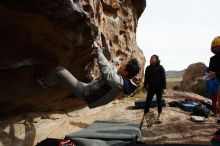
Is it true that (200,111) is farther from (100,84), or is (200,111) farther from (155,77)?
(100,84)

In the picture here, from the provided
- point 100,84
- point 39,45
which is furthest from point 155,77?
point 39,45

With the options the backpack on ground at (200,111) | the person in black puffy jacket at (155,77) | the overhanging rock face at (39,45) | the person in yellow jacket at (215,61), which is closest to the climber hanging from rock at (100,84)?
the overhanging rock face at (39,45)

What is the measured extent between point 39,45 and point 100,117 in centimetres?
596

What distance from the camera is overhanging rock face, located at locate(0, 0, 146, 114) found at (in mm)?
6754

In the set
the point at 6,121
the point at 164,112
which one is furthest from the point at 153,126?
the point at 6,121

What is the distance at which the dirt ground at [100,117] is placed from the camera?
8688 millimetres

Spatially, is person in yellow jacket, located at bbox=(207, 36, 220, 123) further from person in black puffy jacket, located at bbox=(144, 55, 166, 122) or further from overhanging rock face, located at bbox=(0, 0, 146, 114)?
person in black puffy jacket, located at bbox=(144, 55, 166, 122)

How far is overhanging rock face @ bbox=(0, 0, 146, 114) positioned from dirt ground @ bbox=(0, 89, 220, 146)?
1.46 feet

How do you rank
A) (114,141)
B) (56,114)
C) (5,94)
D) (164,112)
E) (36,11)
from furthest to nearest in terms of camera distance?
(164,112)
(56,114)
(5,94)
(114,141)
(36,11)

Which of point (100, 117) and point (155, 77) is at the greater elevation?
point (155, 77)

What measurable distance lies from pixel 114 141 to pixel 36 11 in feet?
10.0

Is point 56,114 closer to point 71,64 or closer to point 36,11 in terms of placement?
point 71,64

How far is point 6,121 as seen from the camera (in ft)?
28.4

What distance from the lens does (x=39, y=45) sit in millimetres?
7793
